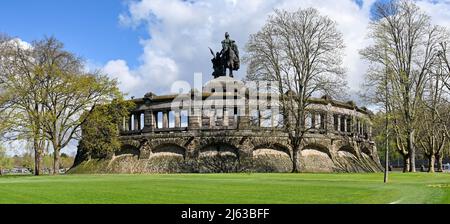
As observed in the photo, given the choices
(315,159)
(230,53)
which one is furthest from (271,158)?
(230,53)

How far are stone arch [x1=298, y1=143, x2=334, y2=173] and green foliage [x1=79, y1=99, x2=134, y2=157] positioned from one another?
16.3 m

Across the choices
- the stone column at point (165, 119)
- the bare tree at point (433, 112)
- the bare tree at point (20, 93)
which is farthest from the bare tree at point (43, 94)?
the bare tree at point (433, 112)

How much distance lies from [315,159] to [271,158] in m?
4.31

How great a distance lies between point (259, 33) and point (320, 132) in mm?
12271

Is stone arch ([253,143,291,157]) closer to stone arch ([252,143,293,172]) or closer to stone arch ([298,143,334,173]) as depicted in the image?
stone arch ([252,143,293,172])

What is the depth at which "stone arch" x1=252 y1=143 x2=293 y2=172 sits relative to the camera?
1832 inches

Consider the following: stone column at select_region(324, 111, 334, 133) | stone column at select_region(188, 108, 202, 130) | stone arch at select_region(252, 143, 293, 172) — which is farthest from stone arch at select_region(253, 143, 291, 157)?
stone column at select_region(188, 108, 202, 130)

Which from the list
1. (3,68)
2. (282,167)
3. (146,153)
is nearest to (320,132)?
(282,167)

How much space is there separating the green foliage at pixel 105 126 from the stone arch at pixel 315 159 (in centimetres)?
1627

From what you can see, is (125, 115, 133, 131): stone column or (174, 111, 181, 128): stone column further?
(125, 115, 133, 131): stone column

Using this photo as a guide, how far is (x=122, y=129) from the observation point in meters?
53.3

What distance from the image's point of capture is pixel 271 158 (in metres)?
47.7

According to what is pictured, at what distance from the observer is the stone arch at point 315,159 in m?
47.6
